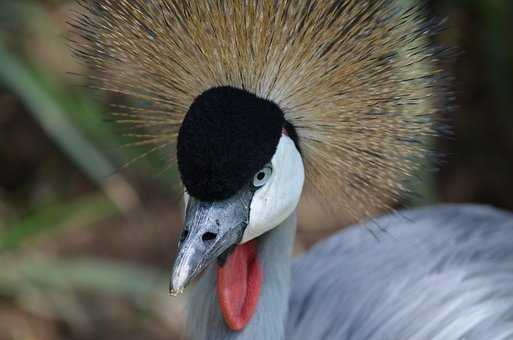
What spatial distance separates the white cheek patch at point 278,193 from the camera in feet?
4.53

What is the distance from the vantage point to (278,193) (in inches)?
55.1

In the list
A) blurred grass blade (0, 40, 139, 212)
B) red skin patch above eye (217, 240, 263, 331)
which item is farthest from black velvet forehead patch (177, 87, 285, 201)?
blurred grass blade (0, 40, 139, 212)

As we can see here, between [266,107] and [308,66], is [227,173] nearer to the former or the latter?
[266,107]

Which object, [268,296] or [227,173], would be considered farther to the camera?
[268,296]

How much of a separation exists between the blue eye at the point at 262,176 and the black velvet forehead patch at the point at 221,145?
1cm

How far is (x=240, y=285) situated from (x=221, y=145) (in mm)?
262

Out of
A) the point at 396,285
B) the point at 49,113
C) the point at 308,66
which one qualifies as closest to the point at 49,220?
the point at 49,113

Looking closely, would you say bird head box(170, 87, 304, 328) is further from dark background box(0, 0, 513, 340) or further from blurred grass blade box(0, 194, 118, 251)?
blurred grass blade box(0, 194, 118, 251)

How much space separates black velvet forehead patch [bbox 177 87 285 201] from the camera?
4.31 ft

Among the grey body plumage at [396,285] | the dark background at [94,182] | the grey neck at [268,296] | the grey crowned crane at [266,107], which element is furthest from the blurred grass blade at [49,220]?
the grey neck at [268,296]

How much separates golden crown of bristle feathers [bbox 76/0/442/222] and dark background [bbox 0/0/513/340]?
1.93 feet

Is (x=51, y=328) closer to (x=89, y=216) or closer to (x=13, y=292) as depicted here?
(x=13, y=292)

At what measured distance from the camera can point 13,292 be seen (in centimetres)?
244

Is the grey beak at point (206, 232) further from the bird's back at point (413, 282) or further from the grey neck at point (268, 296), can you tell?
the bird's back at point (413, 282)
